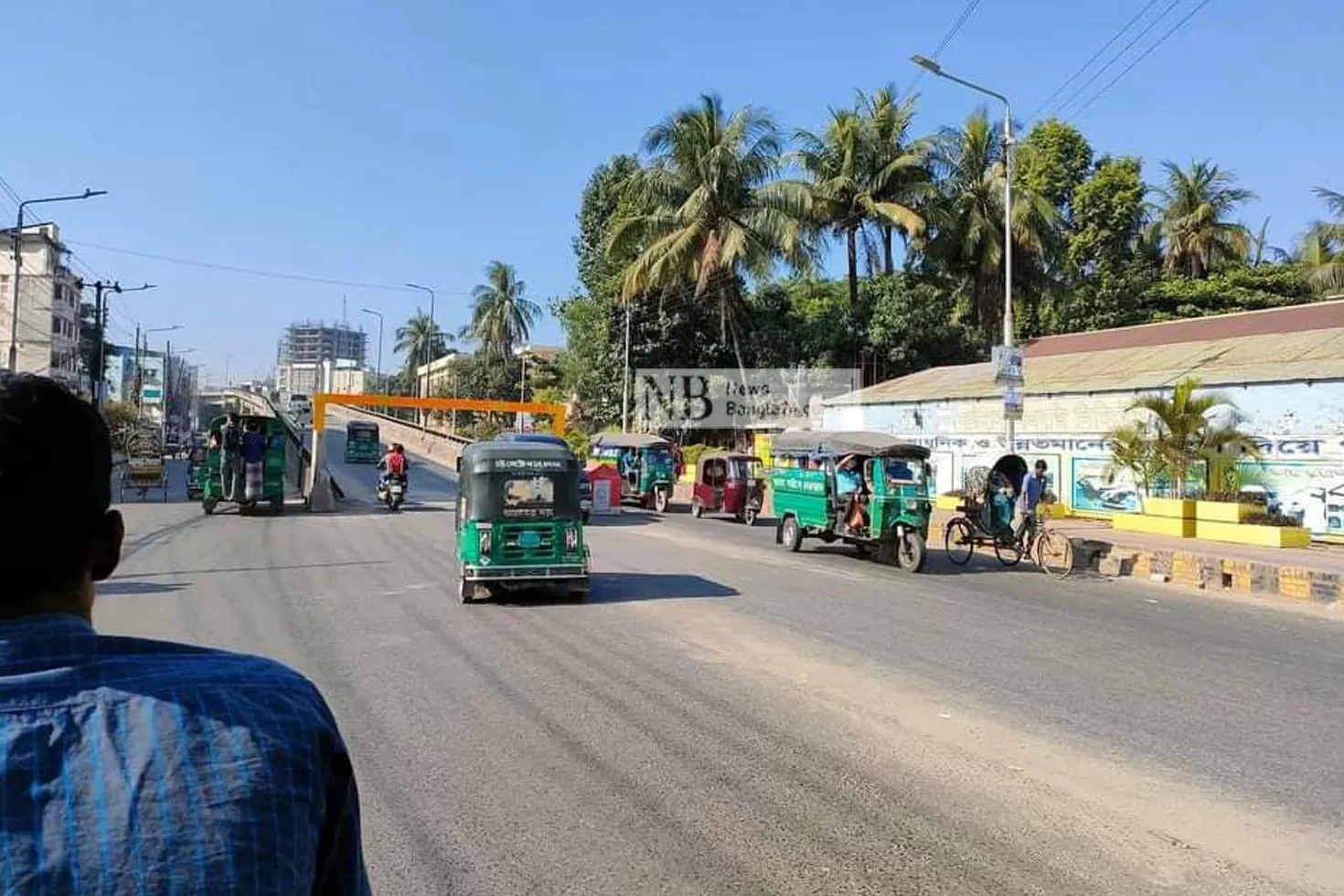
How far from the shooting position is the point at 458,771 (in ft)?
17.5

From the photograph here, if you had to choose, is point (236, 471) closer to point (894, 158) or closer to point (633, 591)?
point (633, 591)

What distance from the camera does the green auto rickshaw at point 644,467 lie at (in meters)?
29.3

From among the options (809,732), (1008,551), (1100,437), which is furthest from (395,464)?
(809,732)

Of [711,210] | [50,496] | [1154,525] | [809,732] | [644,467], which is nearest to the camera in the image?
[50,496]

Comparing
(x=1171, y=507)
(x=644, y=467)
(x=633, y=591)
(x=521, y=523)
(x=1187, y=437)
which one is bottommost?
(x=633, y=591)

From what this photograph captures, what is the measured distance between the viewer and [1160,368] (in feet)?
79.6

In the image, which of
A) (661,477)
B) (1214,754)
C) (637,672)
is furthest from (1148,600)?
(661,477)

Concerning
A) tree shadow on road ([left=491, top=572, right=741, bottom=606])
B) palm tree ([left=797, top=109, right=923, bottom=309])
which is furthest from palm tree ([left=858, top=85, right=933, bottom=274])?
tree shadow on road ([left=491, top=572, right=741, bottom=606])

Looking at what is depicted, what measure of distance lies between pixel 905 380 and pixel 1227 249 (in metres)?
21.9

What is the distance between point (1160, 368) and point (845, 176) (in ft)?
60.5

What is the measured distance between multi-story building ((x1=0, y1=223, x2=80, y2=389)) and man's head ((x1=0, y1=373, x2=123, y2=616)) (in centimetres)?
7004

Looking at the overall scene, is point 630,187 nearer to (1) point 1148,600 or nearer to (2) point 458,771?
(1) point 1148,600

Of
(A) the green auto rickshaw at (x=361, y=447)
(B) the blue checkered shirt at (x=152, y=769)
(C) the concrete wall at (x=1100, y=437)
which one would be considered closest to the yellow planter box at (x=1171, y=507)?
(C) the concrete wall at (x=1100, y=437)

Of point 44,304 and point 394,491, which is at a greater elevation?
A: point 44,304
